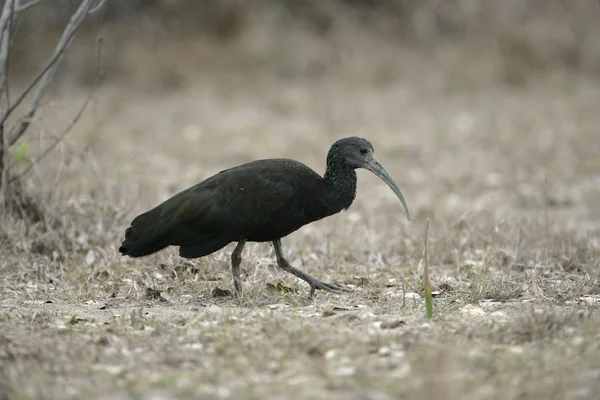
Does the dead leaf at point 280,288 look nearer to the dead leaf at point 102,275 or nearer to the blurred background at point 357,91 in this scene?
the dead leaf at point 102,275

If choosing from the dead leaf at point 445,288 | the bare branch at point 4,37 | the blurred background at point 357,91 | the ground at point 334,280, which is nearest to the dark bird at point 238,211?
the ground at point 334,280

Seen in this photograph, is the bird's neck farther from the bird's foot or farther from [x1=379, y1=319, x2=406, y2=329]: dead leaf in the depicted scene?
[x1=379, y1=319, x2=406, y2=329]: dead leaf

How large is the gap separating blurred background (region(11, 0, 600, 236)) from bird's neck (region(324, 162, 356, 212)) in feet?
13.9

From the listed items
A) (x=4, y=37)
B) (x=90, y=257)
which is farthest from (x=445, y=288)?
(x=4, y=37)

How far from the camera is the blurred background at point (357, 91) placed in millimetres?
12547

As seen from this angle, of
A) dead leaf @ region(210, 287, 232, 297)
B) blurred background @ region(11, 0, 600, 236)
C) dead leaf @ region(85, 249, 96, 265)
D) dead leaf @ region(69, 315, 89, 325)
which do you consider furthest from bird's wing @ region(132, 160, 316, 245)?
blurred background @ region(11, 0, 600, 236)

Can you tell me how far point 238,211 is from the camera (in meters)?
5.77

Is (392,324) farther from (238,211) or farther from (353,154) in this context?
(353,154)

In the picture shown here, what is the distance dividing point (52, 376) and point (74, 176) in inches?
290

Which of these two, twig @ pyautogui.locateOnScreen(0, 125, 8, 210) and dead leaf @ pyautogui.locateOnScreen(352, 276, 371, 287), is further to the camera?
twig @ pyautogui.locateOnScreen(0, 125, 8, 210)

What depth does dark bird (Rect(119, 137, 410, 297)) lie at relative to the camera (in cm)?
578

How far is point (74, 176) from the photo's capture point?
11.2 meters

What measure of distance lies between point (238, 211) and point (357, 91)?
1273 cm

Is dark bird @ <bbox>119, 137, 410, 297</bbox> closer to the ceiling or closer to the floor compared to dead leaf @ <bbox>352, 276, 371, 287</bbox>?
closer to the ceiling
